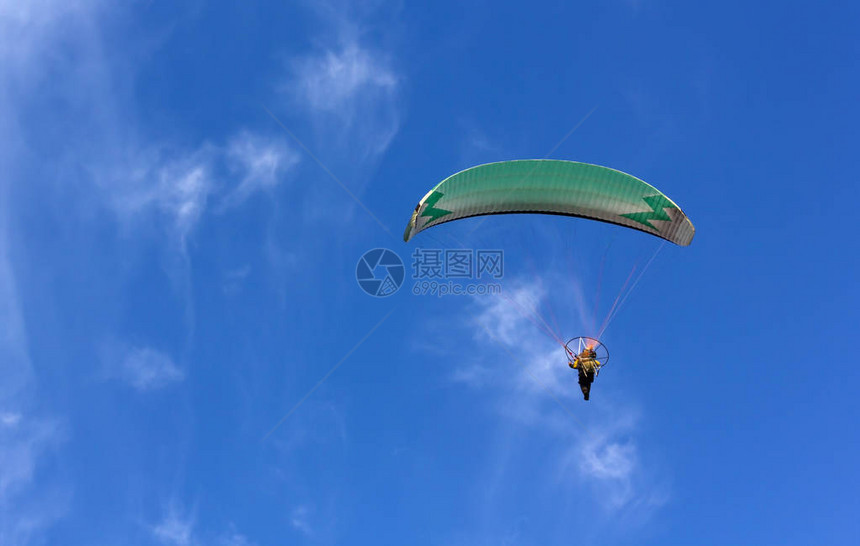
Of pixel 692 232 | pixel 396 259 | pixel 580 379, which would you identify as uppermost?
pixel 396 259

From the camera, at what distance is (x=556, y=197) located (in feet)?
112

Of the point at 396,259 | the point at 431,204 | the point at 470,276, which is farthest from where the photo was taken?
the point at 396,259

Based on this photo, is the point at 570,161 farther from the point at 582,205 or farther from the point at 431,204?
the point at 431,204

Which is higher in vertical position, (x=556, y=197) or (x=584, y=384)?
(x=556, y=197)

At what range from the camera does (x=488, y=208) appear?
34.6m

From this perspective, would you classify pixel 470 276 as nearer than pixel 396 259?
Yes

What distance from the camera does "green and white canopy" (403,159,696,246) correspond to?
33344mm

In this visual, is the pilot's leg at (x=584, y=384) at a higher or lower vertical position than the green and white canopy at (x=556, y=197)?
lower

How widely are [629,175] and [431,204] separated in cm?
808

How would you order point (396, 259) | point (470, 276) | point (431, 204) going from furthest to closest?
point (396, 259) → point (470, 276) → point (431, 204)

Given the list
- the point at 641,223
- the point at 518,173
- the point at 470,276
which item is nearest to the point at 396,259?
the point at 470,276

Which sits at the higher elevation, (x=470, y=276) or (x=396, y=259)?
(x=396, y=259)

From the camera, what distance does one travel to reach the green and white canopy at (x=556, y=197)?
3334 centimetres

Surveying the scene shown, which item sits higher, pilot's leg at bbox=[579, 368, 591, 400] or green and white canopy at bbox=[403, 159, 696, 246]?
green and white canopy at bbox=[403, 159, 696, 246]
